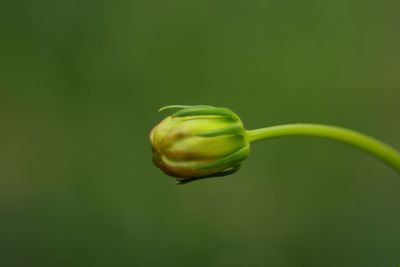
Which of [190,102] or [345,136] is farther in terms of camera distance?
[190,102]

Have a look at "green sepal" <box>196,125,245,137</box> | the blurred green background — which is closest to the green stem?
"green sepal" <box>196,125,245,137</box>

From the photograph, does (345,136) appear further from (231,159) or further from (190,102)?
(190,102)

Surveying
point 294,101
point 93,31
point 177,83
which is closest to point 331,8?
point 294,101

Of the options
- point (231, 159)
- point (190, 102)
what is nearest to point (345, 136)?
point (231, 159)

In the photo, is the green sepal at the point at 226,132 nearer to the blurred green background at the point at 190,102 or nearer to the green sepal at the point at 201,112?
the green sepal at the point at 201,112

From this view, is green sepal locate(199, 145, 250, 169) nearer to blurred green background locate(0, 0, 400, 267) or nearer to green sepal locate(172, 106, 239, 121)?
green sepal locate(172, 106, 239, 121)
